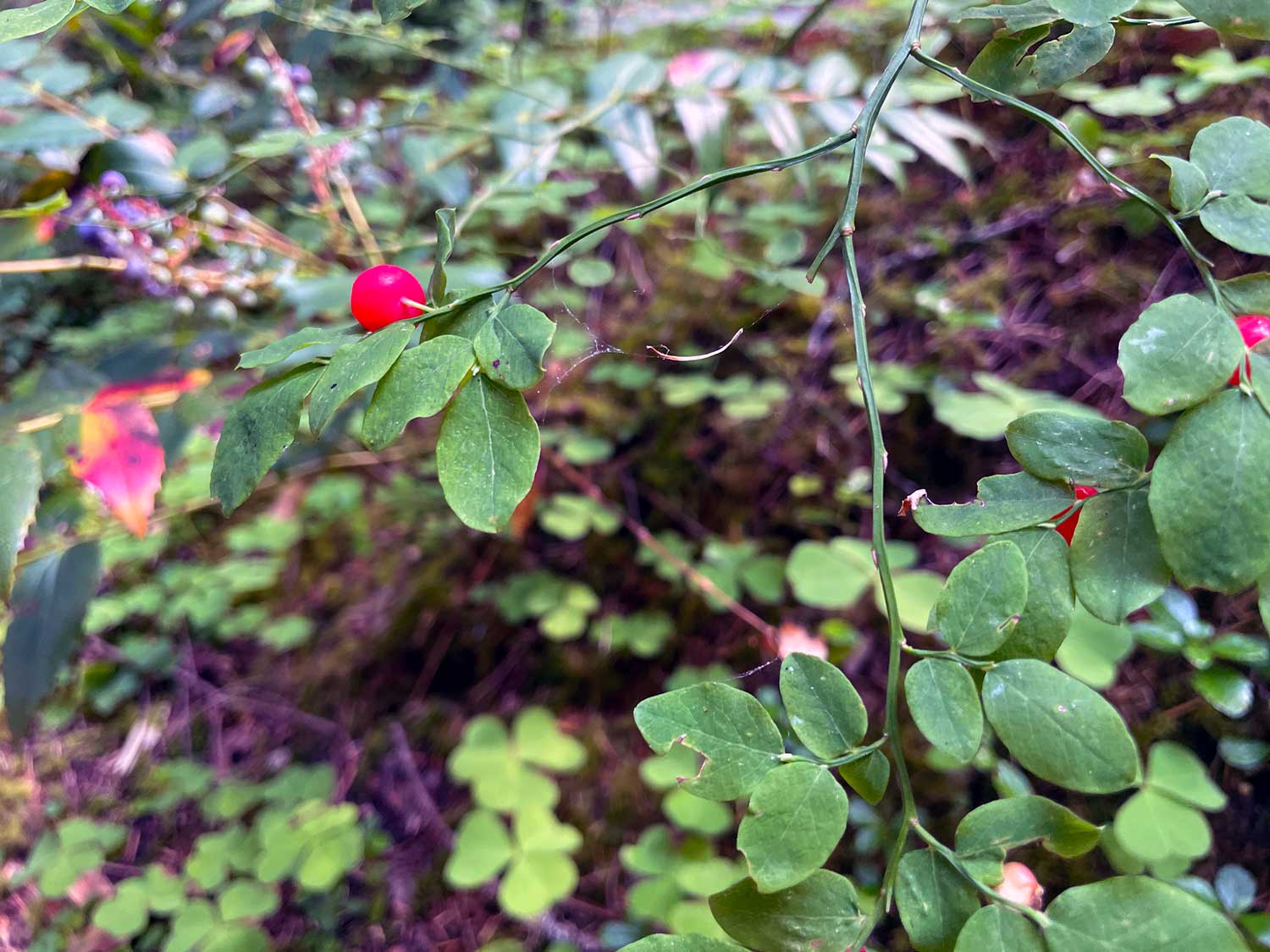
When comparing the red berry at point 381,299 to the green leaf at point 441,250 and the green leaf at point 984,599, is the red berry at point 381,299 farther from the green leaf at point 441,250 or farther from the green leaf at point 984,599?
the green leaf at point 984,599

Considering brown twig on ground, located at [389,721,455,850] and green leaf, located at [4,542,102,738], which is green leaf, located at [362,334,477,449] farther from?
brown twig on ground, located at [389,721,455,850]

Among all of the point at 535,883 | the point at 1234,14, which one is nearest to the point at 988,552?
the point at 1234,14

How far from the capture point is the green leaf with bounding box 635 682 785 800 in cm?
37

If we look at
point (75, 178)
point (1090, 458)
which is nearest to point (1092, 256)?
point (1090, 458)

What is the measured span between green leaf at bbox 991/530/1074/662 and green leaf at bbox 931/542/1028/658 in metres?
0.02

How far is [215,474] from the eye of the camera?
438mm

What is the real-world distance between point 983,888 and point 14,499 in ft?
2.90

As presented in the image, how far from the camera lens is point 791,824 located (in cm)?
36

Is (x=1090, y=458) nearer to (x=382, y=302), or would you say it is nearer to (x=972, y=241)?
(x=382, y=302)

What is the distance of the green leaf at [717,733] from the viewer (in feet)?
1.23

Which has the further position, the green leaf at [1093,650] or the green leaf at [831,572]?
the green leaf at [831,572]

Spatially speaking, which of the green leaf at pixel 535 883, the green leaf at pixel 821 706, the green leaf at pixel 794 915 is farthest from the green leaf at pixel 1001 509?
the green leaf at pixel 535 883

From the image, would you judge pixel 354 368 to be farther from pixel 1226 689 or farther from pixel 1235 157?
pixel 1226 689

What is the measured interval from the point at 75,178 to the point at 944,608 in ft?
4.49
